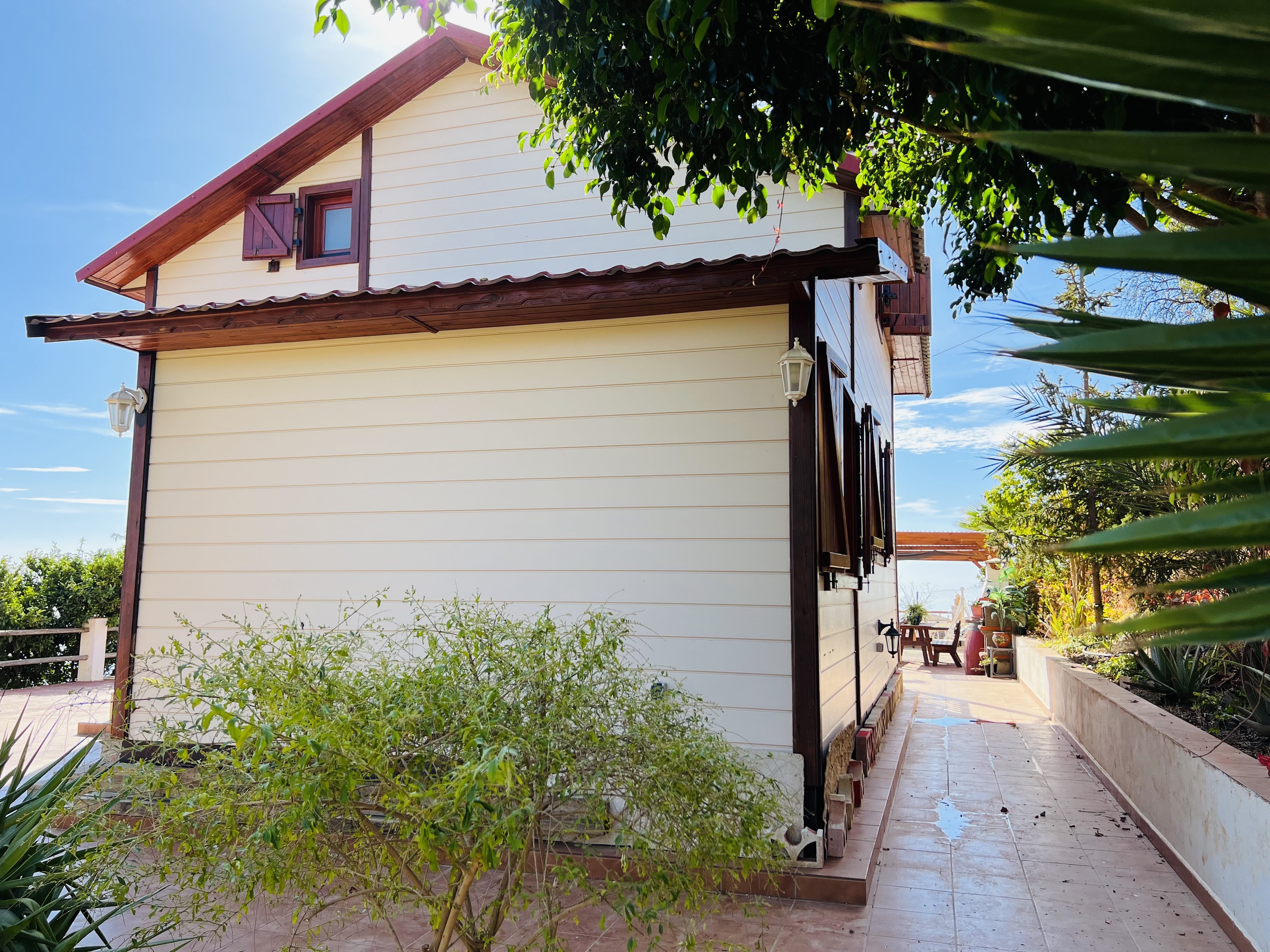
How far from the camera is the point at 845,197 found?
19.4ft

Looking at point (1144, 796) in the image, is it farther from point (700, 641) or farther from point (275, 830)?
point (275, 830)

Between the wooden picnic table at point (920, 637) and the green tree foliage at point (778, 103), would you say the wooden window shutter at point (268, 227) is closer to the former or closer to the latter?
the green tree foliage at point (778, 103)

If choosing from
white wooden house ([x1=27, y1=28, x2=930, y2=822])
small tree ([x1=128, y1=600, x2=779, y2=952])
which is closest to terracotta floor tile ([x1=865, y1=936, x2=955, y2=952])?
white wooden house ([x1=27, y1=28, x2=930, y2=822])

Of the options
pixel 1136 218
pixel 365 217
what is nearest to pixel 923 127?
pixel 1136 218

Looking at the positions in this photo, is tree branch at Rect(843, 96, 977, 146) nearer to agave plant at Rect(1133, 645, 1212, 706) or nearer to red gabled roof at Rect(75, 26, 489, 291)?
red gabled roof at Rect(75, 26, 489, 291)

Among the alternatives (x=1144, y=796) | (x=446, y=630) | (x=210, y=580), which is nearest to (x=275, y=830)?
(x=446, y=630)

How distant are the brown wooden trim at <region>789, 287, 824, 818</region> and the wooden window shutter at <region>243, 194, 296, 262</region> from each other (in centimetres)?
472

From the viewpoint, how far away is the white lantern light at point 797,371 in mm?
5012

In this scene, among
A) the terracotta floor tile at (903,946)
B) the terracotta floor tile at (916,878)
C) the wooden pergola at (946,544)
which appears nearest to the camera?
the terracotta floor tile at (903,946)

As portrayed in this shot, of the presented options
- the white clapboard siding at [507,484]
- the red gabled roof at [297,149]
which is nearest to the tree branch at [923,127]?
the white clapboard siding at [507,484]

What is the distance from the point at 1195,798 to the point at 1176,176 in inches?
214

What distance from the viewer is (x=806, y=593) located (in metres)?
4.99

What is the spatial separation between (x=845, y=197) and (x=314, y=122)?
4497mm

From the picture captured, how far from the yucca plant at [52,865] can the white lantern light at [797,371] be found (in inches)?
149
